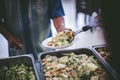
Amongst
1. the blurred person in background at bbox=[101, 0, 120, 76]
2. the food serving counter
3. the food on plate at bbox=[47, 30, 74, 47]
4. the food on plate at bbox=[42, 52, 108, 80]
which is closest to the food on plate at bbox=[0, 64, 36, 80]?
the food serving counter

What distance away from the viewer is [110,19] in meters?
0.47

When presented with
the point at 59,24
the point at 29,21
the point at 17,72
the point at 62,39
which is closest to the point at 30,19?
the point at 29,21

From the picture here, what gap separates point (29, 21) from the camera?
192 cm

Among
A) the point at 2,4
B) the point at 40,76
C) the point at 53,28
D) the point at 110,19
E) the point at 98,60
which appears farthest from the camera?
the point at 53,28

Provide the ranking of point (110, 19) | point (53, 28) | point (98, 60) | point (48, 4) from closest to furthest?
point (110, 19) < point (98, 60) < point (48, 4) < point (53, 28)

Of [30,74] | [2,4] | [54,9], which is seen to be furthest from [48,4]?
[30,74]

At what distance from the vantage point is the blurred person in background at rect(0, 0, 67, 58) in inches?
71.7

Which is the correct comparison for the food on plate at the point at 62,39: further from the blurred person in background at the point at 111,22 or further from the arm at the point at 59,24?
the blurred person in background at the point at 111,22

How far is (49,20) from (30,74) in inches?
30.7

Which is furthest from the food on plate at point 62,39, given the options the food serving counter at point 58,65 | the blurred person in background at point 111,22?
the blurred person in background at point 111,22

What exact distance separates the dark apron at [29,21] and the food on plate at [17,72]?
0.51 meters

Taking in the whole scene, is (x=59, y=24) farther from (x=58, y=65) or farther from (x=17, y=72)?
(x=17, y=72)

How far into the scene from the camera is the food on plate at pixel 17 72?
1349 millimetres

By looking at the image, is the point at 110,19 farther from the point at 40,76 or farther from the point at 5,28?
the point at 5,28
